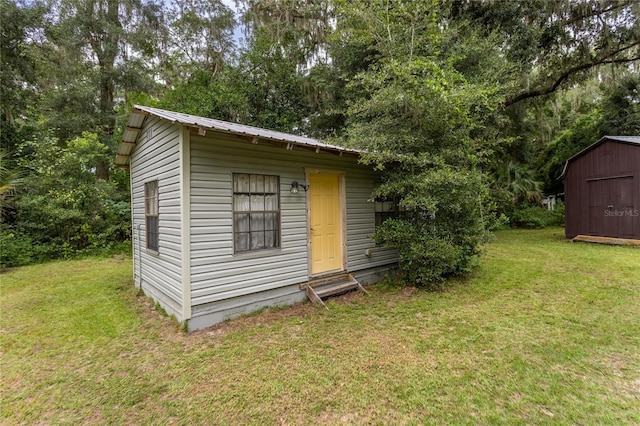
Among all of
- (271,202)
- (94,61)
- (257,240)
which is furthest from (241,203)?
(94,61)

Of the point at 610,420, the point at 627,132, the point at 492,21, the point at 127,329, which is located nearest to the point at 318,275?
the point at 127,329

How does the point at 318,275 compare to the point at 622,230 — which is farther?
the point at 622,230

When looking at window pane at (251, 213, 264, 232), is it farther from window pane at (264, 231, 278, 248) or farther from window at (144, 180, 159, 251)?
window at (144, 180, 159, 251)

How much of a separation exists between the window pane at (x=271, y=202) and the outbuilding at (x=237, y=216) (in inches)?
0.6

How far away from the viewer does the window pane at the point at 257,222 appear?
4.37m

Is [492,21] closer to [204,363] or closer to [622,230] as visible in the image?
[622,230]

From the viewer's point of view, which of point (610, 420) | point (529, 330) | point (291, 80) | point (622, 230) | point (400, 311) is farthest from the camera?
point (291, 80)

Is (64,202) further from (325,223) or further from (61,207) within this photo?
(325,223)

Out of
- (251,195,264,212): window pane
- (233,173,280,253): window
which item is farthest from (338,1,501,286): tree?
(251,195,264,212): window pane

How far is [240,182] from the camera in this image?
426 centimetres

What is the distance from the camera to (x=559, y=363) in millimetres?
2865

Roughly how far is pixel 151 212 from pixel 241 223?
191cm

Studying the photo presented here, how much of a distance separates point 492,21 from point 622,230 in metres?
7.26

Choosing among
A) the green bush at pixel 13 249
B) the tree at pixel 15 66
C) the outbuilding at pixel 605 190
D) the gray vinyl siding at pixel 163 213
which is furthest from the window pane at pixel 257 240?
the tree at pixel 15 66
